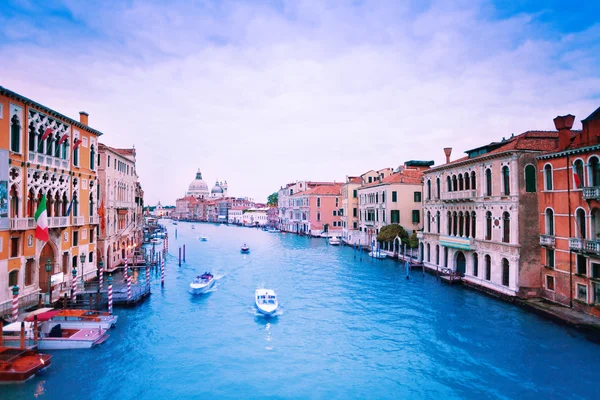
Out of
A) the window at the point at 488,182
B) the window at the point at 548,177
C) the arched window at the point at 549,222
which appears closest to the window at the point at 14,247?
the window at the point at 488,182

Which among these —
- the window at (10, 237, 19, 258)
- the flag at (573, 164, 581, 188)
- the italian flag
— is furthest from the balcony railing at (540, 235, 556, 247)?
the window at (10, 237, 19, 258)

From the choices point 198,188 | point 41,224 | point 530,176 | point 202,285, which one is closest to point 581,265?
point 530,176

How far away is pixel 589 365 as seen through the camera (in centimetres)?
1384

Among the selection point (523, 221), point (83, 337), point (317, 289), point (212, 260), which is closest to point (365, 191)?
point (212, 260)

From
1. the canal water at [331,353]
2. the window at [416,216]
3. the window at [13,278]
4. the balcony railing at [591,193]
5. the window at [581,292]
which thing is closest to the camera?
the canal water at [331,353]

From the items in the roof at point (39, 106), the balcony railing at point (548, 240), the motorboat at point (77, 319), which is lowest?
the motorboat at point (77, 319)

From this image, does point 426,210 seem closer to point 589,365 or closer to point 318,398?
point 589,365

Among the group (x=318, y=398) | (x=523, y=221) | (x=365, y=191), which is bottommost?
(x=318, y=398)

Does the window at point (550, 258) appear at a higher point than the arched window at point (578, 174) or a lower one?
lower

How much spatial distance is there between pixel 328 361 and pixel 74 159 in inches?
739

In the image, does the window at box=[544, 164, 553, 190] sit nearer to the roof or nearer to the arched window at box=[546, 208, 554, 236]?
the arched window at box=[546, 208, 554, 236]

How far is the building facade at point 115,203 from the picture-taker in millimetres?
28906

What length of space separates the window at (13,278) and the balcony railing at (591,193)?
1003 inches

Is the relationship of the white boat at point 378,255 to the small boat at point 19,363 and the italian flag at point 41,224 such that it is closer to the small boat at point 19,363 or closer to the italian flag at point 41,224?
the italian flag at point 41,224
